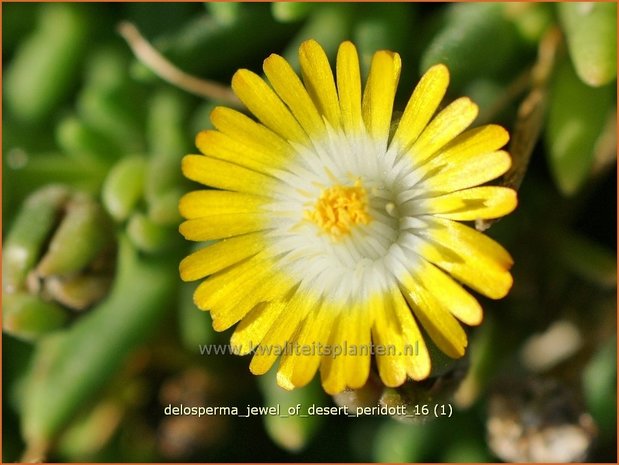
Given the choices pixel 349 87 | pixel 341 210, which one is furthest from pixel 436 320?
pixel 349 87

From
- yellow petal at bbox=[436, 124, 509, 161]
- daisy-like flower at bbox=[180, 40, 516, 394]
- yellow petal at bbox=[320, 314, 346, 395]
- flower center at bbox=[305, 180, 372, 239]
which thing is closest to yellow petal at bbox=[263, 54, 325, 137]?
daisy-like flower at bbox=[180, 40, 516, 394]

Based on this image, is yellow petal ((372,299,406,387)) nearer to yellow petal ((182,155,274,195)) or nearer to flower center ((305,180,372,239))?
flower center ((305,180,372,239))

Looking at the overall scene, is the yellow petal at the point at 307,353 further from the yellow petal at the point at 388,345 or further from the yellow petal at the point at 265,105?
the yellow petal at the point at 265,105

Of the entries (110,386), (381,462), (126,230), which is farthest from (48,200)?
(381,462)

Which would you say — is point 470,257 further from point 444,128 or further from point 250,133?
point 250,133

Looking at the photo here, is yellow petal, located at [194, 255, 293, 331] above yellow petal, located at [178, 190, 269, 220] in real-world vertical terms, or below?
below

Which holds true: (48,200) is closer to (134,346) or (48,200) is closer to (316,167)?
(134,346)
